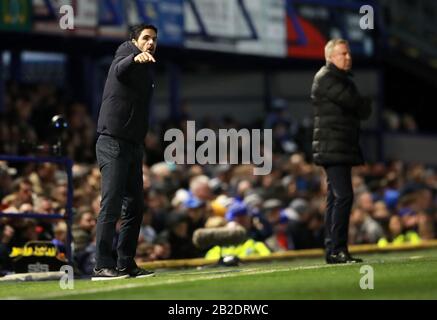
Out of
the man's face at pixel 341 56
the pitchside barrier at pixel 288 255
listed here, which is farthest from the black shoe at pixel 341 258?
the pitchside barrier at pixel 288 255

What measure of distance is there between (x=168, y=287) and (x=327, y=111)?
142 inches

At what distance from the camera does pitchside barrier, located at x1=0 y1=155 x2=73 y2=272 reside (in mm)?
15211

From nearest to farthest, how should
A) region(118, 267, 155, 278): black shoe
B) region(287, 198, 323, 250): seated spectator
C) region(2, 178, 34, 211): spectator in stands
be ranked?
region(118, 267, 155, 278): black shoe < region(2, 178, 34, 211): spectator in stands < region(287, 198, 323, 250): seated spectator

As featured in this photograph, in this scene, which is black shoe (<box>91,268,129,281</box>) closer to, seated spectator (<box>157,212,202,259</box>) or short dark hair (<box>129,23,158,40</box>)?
short dark hair (<box>129,23,158,40</box>)

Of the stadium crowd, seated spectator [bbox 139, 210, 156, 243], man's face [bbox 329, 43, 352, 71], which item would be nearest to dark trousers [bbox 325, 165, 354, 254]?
man's face [bbox 329, 43, 352, 71]

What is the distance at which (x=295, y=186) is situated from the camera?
25.7 metres

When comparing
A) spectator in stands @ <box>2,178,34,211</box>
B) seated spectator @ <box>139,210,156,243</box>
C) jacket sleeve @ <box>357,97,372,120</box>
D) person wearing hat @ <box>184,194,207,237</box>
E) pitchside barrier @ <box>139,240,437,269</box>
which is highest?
jacket sleeve @ <box>357,97,372,120</box>

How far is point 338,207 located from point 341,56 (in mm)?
1562

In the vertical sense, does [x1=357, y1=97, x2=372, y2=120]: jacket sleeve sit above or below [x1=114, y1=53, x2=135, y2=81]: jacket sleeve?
below

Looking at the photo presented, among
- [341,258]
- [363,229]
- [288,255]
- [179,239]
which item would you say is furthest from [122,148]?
[363,229]

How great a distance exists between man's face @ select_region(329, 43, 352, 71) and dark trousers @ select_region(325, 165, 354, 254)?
41.4 inches

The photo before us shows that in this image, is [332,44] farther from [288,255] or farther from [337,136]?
[288,255]

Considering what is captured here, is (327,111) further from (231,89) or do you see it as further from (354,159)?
(231,89)
